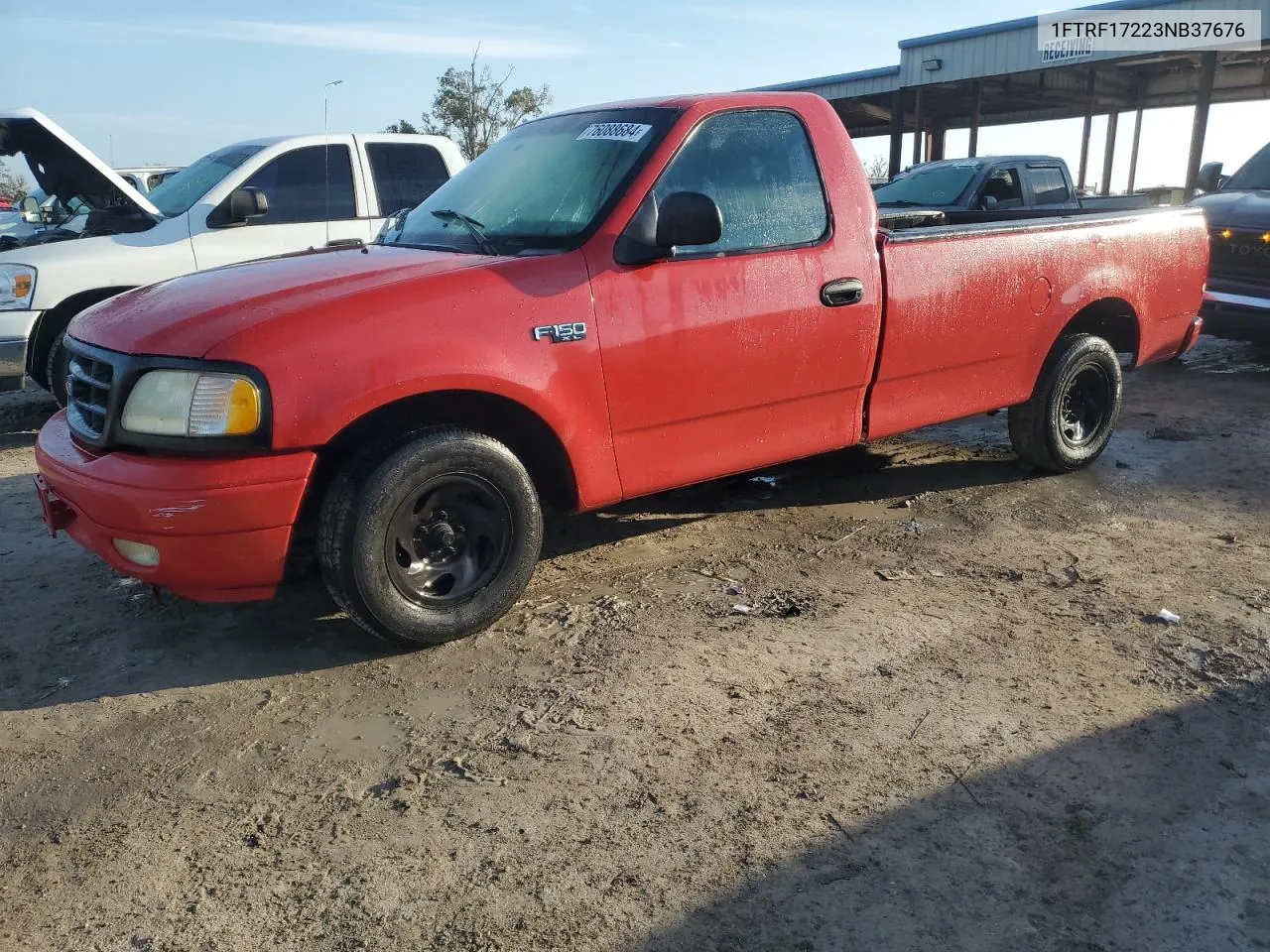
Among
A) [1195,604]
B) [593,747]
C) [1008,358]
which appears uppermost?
[1008,358]

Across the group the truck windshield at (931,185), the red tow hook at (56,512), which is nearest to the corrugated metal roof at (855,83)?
the truck windshield at (931,185)

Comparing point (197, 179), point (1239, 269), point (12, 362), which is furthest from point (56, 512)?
point (1239, 269)

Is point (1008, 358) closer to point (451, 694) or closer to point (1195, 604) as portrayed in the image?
point (1195, 604)

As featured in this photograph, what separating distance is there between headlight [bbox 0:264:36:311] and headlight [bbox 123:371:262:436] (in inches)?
161

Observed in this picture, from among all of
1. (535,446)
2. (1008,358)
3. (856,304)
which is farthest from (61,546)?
(1008,358)

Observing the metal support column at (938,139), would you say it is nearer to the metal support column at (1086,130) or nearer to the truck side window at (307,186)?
the metal support column at (1086,130)

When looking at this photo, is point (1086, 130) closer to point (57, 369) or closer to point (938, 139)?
point (938, 139)

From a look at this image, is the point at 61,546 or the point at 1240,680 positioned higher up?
the point at 61,546

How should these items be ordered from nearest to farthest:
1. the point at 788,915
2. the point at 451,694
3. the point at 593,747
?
the point at 788,915, the point at 593,747, the point at 451,694

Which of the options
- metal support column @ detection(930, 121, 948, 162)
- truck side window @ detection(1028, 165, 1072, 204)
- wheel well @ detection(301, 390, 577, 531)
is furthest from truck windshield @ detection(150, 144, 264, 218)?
metal support column @ detection(930, 121, 948, 162)

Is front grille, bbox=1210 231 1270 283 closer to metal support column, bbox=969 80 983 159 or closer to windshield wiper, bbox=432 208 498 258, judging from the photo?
windshield wiper, bbox=432 208 498 258

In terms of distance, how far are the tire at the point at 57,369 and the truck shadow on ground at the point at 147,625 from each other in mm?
676

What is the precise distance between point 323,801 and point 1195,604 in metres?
3.25

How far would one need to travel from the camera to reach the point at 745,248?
3.90 m
